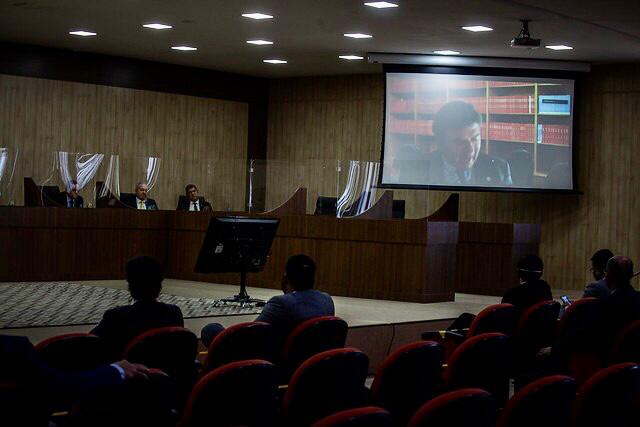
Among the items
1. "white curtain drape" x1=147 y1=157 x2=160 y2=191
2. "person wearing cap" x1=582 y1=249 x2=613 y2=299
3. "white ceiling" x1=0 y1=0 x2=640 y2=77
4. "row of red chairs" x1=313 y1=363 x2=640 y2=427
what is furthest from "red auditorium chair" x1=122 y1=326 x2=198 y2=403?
"white curtain drape" x1=147 y1=157 x2=160 y2=191

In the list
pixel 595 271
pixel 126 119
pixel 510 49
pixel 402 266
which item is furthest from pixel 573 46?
pixel 126 119

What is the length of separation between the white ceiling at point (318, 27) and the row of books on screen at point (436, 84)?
57 centimetres

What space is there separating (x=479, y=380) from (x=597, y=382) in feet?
2.98

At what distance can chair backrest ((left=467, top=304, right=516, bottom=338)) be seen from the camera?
595 centimetres

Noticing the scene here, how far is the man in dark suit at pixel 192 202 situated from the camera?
13570 mm

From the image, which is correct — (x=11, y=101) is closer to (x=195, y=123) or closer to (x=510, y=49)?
(x=195, y=123)

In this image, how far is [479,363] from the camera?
4.61m

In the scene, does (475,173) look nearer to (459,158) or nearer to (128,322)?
(459,158)

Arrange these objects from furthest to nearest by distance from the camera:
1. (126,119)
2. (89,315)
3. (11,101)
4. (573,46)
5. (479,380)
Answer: (126,119) < (11,101) < (573,46) < (89,315) < (479,380)

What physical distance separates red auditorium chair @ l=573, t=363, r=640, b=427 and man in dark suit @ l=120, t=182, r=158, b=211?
10153 mm

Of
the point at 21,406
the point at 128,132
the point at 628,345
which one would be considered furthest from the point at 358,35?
the point at 21,406

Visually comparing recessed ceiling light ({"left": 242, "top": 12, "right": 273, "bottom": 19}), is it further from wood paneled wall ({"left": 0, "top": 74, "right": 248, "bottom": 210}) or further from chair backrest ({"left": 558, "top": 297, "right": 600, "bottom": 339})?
chair backrest ({"left": 558, "top": 297, "right": 600, "bottom": 339})

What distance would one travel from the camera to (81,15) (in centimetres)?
1180

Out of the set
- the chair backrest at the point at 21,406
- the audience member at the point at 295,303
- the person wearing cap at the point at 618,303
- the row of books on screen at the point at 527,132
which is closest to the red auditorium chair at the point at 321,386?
the chair backrest at the point at 21,406
